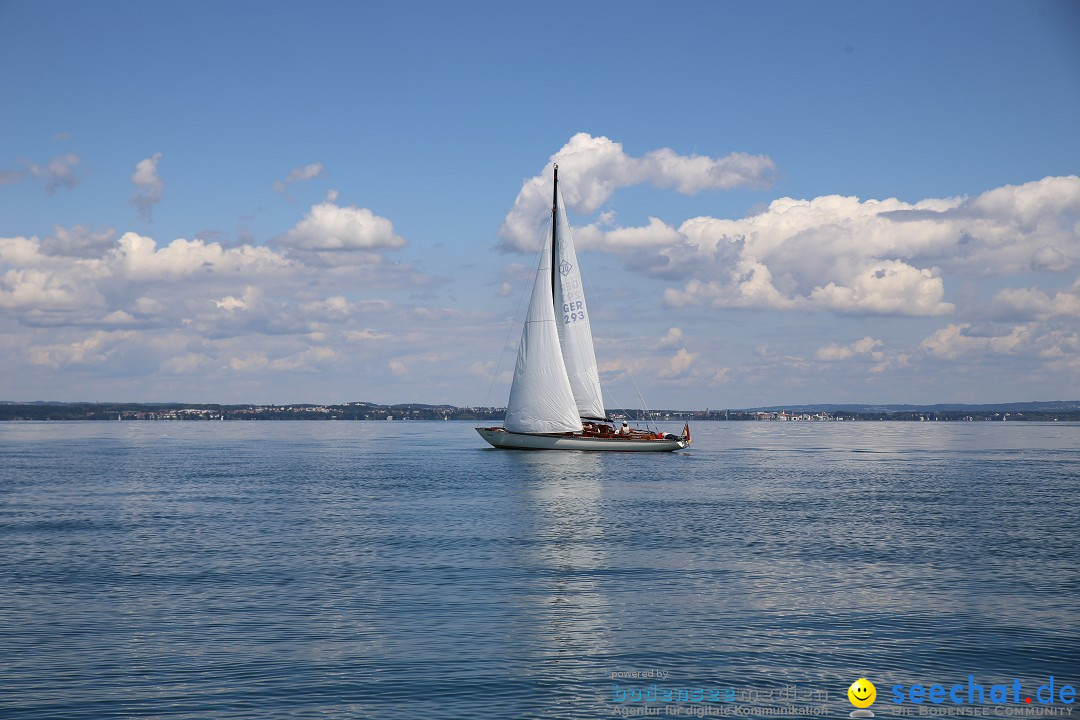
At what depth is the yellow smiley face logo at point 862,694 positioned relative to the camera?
Answer: 20.5m

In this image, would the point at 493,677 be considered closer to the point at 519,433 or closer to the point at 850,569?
the point at 850,569

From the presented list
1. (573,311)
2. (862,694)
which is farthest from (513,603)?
(573,311)

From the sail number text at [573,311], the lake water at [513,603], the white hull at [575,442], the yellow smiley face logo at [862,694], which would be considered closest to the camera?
the yellow smiley face logo at [862,694]

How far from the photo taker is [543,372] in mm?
96188

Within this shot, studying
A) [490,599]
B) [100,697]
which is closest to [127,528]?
[490,599]

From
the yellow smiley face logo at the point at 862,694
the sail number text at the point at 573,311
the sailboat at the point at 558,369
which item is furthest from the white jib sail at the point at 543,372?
the yellow smiley face logo at the point at 862,694

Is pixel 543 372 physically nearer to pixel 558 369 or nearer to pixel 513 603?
pixel 558 369

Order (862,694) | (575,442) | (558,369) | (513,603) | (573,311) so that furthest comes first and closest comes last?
(573,311)
(575,442)
(558,369)
(513,603)
(862,694)

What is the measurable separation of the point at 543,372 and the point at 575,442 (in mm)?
8154

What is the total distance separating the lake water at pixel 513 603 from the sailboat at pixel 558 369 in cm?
3210

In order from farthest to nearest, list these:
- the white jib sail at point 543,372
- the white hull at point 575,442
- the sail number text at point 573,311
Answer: the sail number text at point 573,311 < the white hull at point 575,442 < the white jib sail at point 543,372

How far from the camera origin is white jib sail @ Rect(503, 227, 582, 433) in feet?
315

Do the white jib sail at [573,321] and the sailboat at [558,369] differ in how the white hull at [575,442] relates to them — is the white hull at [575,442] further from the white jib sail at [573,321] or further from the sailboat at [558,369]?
the white jib sail at [573,321]

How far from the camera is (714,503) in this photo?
206 ft
